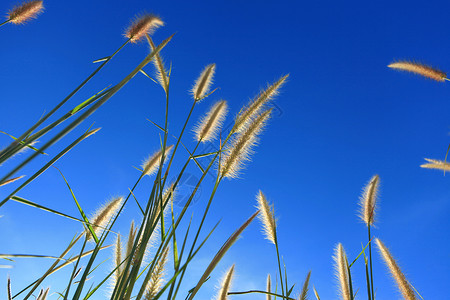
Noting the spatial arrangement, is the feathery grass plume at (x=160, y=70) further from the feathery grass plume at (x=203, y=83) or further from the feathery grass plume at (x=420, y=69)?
the feathery grass plume at (x=420, y=69)

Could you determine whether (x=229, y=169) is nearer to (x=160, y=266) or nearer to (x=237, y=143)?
(x=237, y=143)

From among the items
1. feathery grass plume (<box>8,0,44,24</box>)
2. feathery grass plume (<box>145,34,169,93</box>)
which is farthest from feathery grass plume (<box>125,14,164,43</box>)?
feathery grass plume (<box>8,0,44,24</box>)

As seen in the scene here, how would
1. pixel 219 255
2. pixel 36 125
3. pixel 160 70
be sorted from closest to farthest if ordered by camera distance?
pixel 36 125
pixel 219 255
pixel 160 70

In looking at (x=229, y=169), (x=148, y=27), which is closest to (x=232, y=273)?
(x=229, y=169)

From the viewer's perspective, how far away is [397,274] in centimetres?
213

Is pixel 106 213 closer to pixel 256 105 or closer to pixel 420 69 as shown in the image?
pixel 256 105

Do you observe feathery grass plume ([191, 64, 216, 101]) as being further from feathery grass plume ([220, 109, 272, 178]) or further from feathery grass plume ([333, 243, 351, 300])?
feathery grass plume ([333, 243, 351, 300])

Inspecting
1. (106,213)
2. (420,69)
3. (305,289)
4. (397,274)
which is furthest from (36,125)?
(420,69)

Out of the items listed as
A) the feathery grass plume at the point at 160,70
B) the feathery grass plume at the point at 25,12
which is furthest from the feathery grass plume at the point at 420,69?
the feathery grass plume at the point at 25,12

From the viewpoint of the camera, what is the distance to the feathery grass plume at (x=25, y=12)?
2.27 m

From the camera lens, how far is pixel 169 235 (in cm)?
129

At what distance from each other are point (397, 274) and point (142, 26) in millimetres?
2408

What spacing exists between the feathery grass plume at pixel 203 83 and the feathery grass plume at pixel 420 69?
6.09ft

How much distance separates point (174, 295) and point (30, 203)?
2.15 feet
